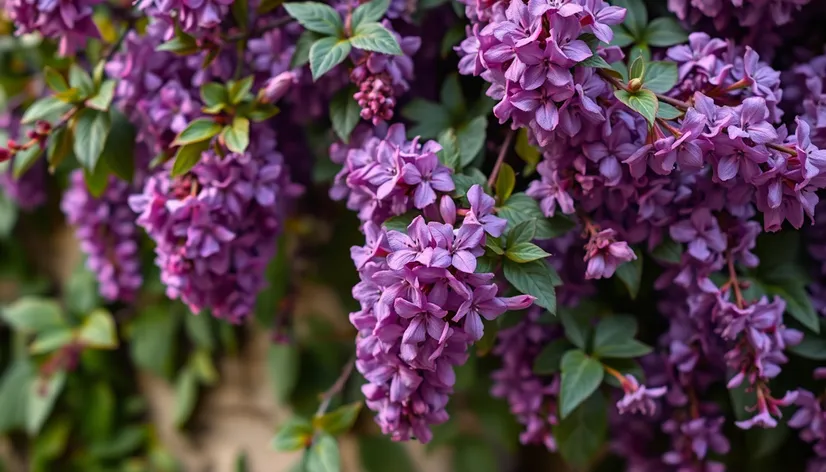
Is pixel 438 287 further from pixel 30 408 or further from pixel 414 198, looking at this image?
pixel 30 408

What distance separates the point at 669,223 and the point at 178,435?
1.00 m

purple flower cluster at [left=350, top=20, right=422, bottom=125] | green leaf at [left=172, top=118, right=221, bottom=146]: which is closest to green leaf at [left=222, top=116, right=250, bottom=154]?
green leaf at [left=172, top=118, right=221, bottom=146]

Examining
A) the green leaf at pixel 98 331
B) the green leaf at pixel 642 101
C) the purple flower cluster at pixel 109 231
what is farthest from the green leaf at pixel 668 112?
the green leaf at pixel 98 331

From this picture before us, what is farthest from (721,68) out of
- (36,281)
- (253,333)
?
(36,281)

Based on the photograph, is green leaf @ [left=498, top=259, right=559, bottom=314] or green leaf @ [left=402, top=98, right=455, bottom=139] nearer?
green leaf @ [left=498, top=259, right=559, bottom=314]

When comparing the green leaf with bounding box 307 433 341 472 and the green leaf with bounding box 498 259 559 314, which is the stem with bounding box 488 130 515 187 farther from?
the green leaf with bounding box 307 433 341 472

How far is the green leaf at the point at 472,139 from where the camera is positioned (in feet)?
2.79

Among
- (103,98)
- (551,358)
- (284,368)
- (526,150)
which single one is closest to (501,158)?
(526,150)

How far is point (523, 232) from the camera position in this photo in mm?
753

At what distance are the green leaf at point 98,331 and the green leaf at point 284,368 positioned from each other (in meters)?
0.25

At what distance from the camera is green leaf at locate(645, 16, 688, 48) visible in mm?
842

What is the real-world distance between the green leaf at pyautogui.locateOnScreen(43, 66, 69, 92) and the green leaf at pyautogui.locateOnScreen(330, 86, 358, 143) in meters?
0.35

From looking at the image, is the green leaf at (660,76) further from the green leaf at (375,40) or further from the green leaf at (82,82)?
the green leaf at (82,82)

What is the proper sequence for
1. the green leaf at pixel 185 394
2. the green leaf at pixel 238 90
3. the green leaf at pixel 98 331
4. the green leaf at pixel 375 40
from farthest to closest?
the green leaf at pixel 185 394 < the green leaf at pixel 98 331 < the green leaf at pixel 238 90 < the green leaf at pixel 375 40
